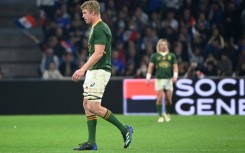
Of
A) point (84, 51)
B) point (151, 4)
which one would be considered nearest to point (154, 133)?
point (84, 51)

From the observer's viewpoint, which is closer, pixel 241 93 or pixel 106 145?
pixel 106 145

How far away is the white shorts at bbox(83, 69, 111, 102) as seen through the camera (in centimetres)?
1247

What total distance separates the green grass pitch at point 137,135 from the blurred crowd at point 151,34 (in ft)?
11.5

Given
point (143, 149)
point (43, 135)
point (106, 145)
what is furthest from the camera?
point (43, 135)

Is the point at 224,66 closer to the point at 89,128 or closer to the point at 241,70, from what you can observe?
the point at 241,70

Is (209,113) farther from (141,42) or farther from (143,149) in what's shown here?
(143,149)

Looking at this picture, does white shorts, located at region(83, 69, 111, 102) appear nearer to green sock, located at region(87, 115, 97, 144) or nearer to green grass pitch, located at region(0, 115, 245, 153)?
green sock, located at region(87, 115, 97, 144)

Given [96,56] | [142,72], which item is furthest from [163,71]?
[96,56]

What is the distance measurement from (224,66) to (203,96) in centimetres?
167

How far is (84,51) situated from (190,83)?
409 centimetres

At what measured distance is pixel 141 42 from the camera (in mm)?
26969

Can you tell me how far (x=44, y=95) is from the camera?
24.7 meters

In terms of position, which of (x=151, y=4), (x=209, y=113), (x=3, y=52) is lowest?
(x=209, y=113)

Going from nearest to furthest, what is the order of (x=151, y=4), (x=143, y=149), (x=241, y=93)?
(x=143, y=149)
(x=241, y=93)
(x=151, y=4)
